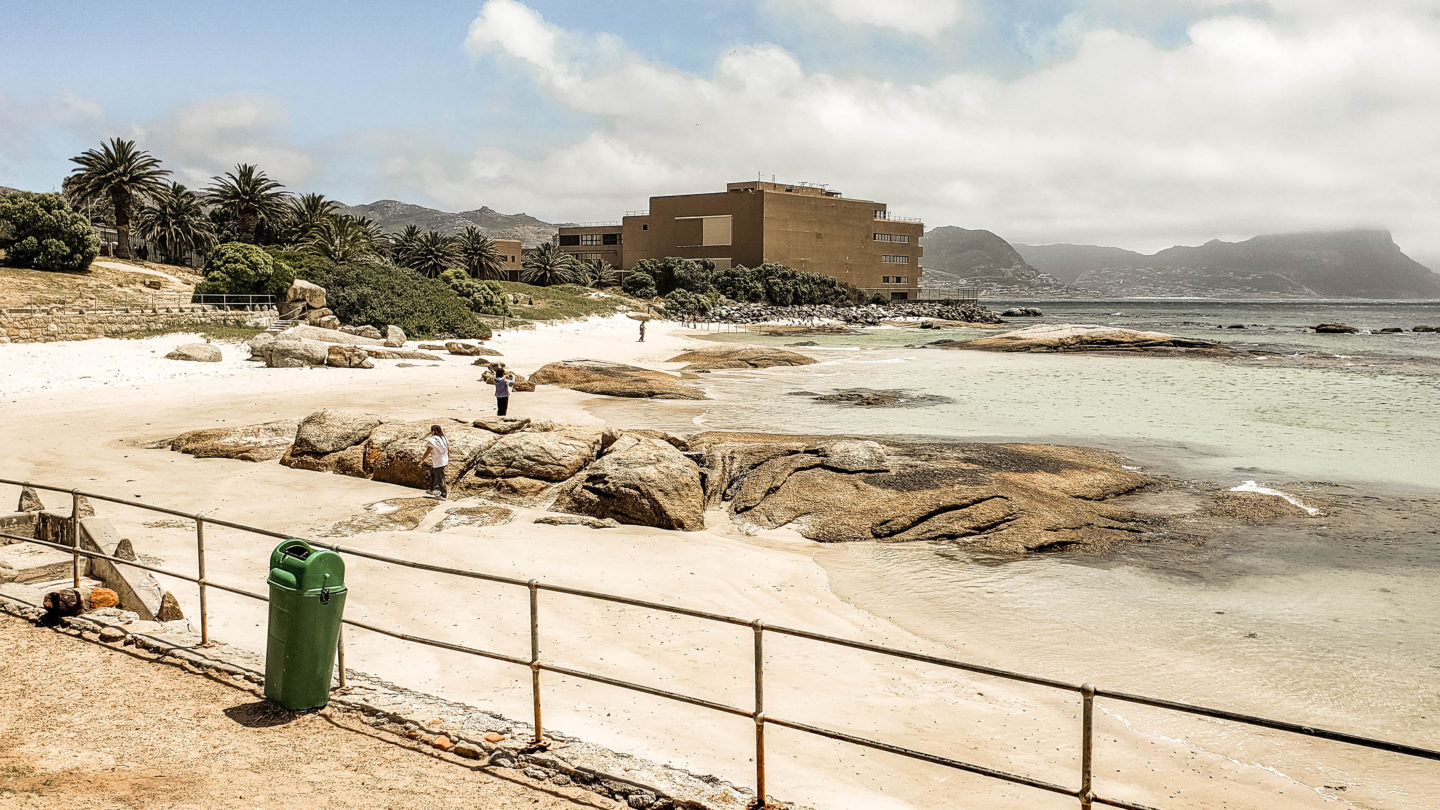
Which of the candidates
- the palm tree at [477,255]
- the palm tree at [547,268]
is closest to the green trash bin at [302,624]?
the palm tree at [477,255]

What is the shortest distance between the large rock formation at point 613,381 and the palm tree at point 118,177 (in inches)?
2043

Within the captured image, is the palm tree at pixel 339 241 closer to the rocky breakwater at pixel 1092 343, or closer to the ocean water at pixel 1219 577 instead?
the rocky breakwater at pixel 1092 343

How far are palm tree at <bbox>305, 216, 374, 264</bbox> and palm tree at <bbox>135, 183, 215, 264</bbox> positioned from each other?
11.2 meters

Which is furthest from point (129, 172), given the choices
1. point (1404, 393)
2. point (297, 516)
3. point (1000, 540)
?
point (1404, 393)

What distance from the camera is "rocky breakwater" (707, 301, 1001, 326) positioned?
94000mm

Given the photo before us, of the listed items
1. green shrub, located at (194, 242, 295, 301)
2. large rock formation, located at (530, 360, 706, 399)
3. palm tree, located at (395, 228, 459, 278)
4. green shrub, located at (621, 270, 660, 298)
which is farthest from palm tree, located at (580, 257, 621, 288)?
large rock formation, located at (530, 360, 706, 399)

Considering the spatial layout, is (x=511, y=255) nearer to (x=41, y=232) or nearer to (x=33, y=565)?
(x=41, y=232)

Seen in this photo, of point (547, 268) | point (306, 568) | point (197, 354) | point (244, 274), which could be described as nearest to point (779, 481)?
point (306, 568)

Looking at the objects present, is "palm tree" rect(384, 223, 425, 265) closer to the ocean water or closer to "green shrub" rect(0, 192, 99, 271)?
"green shrub" rect(0, 192, 99, 271)

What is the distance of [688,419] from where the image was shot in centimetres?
2494

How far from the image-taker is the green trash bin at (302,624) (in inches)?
240

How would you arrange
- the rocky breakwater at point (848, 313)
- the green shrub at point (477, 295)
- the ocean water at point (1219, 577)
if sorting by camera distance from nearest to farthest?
the ocean water at point (1219, 577), the green shrub at point (477, 295), the rocky breakwater at point (848, 313)

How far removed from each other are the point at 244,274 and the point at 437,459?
3811cm

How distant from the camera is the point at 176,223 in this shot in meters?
72.7
